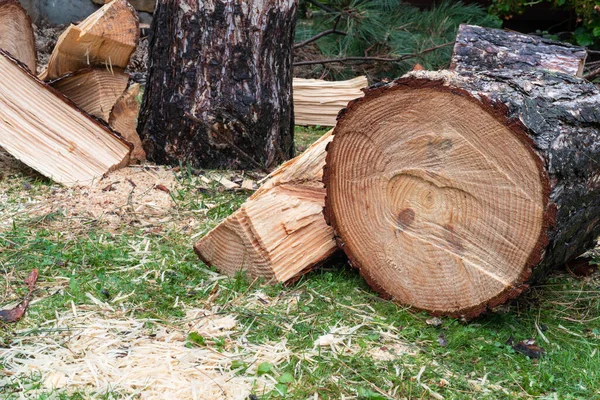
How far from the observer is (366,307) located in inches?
123

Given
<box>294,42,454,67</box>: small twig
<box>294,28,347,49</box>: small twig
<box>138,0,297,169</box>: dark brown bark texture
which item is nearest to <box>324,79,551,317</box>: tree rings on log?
<box>138,0,297,169</box>: dark brown bark texture

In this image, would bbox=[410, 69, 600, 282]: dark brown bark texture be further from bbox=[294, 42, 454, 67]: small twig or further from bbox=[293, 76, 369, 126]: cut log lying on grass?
bbox=[294, 42, 454, 67]: small twig

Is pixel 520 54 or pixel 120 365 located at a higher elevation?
pixel 520 54

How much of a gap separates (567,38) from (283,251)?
7.37 m

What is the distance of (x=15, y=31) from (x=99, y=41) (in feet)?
3.01

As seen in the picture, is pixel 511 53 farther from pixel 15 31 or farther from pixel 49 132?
pixel 15 31

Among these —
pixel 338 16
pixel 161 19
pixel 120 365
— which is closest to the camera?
pixel 120 365

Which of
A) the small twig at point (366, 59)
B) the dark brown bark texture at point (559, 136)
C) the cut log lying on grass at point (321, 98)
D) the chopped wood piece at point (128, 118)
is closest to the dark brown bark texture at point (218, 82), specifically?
the chopped wood piece at point (128, 118)

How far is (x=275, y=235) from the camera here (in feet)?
10.6

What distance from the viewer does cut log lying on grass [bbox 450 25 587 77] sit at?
182 inches

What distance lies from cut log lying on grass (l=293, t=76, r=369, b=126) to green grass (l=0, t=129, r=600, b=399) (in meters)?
2.76

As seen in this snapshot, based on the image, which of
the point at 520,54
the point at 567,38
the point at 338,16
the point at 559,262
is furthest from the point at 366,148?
the point at 567,38

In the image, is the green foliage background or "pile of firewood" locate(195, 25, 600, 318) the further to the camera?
the green foliage background

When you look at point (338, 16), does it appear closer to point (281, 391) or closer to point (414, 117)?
point (414, 117)
